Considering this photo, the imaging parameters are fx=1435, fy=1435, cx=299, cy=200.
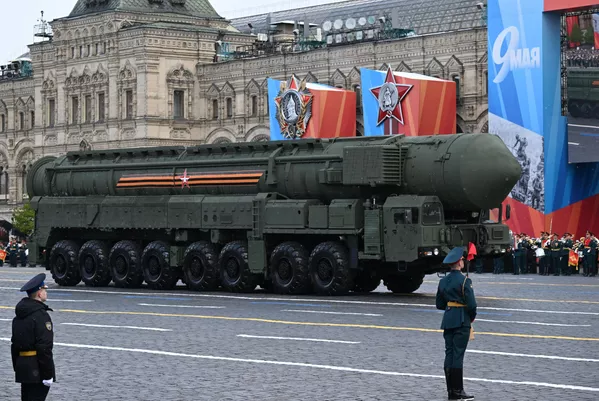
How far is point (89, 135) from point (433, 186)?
60.6 metres

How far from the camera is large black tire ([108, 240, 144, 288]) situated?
1448 inches

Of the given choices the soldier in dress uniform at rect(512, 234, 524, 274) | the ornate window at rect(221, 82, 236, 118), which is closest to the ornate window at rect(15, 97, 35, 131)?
the ornate window at rect(221, 82, 236, 118)

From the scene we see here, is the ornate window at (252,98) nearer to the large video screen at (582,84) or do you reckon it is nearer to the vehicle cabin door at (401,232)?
the large video screen at (582,84)

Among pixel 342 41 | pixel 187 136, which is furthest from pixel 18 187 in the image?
pixel 342 41

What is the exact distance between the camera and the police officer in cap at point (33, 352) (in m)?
12.6

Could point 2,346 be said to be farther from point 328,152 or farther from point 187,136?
point 187,136

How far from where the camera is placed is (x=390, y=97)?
6462 centimetres

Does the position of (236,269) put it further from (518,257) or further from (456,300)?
(456,300)

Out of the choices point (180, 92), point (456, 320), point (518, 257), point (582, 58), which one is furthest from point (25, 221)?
point (456, 320)

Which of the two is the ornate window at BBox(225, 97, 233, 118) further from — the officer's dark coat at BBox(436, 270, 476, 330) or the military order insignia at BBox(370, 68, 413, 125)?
the officer's dark coat at BBox(436, 270, 476, 330)

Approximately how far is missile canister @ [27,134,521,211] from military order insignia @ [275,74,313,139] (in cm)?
3101

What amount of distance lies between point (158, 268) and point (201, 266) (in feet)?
5.33

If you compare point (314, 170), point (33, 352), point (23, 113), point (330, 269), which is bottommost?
point (33, 352)

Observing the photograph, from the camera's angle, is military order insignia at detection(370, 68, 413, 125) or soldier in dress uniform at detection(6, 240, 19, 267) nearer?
military order insignia at detection(370, 68, 413, 125)
